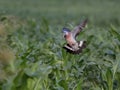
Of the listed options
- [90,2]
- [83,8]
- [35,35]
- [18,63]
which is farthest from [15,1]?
[18,63]

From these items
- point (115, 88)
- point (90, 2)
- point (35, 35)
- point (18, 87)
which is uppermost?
point (18, 87)

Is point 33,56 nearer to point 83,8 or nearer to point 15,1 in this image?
point 15,1

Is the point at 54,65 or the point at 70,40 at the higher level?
the point at 70,40

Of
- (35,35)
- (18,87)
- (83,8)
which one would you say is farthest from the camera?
(83,8)

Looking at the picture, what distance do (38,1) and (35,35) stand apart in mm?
11837

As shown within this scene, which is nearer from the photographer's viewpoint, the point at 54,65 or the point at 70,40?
the point at 70,40

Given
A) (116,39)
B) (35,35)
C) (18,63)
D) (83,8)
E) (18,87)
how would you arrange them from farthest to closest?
(83,8)
(35,35)
(116,39)
(18,63)
(18,87)

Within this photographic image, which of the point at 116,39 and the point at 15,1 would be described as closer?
the point at 116,39

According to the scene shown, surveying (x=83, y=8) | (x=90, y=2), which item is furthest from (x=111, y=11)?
(x=90, y=2)

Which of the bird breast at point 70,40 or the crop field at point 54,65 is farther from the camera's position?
the bird breast at point 70,40

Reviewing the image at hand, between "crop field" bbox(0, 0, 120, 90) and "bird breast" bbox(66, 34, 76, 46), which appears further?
"bird breast" bbox(66, 34, 76, 46)

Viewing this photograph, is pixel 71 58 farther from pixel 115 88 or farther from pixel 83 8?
pixel 83 8

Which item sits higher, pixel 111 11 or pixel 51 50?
pixel 51 50

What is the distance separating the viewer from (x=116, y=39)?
3.85 m
